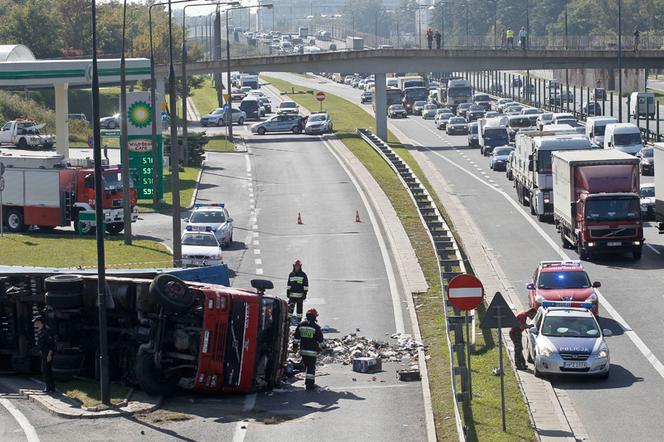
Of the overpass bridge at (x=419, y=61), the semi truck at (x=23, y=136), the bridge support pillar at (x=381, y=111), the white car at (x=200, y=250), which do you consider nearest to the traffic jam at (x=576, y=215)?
the white car at (x=200, y=250)

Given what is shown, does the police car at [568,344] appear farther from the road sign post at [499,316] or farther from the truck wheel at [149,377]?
the truck wheel at [149,377]

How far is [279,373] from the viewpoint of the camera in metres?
24.0

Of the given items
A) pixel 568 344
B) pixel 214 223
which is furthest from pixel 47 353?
pixel 214 223

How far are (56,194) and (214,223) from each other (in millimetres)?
6509

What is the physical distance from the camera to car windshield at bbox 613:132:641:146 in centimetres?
6612

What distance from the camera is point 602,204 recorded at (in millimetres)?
39562

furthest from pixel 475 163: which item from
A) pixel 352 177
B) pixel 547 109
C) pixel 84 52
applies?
pixel 84 52

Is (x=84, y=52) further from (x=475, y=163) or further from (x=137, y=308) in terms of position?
(x=137, y=308)

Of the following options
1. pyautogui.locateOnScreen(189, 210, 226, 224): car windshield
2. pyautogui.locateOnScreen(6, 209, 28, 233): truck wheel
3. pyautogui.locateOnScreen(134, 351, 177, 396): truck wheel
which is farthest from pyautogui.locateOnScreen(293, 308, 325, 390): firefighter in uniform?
pyautogui.locateOnScreen(6, 209, 28, 233): truck wheel

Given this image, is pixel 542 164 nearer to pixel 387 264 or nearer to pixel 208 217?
pixel 387 264

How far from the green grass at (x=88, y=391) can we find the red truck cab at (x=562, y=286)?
412 inches

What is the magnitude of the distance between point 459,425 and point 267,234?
93.5ft

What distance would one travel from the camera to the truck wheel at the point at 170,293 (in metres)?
22.4

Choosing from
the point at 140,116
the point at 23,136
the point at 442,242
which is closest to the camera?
the point at 442,242
